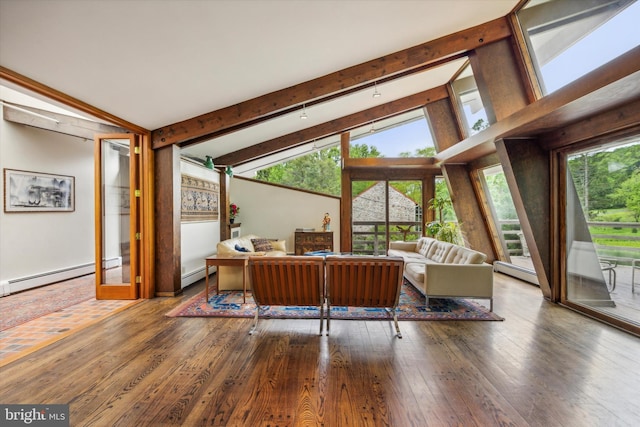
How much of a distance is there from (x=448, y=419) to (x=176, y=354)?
2356 mm

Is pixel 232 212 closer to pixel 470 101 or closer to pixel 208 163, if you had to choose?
pixel 208 163

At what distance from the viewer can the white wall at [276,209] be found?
8.76 meters

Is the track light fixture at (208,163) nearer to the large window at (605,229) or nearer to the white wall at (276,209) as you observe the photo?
the white wall at (276,209)

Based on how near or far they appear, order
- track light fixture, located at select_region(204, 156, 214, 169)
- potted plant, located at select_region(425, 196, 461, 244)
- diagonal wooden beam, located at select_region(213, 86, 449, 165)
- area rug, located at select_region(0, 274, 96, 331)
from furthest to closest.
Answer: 1. diagonal wooden beam, located at select_region(213, 86, 449, 165)
2. potted plant, located at select_region(425, 196, 461, 244)
3. track light fixture, located at select_region(204, 156, 214, 169)
4. area rug, located at select_region(0, 274, 96, 331)

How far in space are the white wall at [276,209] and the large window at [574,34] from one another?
5.55m

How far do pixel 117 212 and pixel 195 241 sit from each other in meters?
1.58

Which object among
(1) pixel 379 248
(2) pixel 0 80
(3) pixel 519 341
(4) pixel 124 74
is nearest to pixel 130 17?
(4) pixel 124 74

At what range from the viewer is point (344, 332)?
3445mm

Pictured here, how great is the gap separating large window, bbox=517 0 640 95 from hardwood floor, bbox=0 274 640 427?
303 centimetres

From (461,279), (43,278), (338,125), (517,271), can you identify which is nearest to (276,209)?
(338,125)

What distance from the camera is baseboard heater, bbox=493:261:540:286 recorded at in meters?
5.59

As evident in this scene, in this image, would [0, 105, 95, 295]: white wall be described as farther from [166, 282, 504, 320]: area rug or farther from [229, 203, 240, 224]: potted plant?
[166, 282, 504, 320]: area rug

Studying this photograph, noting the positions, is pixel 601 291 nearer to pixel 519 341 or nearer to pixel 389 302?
pixel 519 341

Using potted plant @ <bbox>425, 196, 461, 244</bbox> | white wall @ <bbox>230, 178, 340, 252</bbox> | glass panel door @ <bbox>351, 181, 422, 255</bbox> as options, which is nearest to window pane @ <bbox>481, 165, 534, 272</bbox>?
potted plant @ <bbox>425, 196, 461, 244</bbox>
